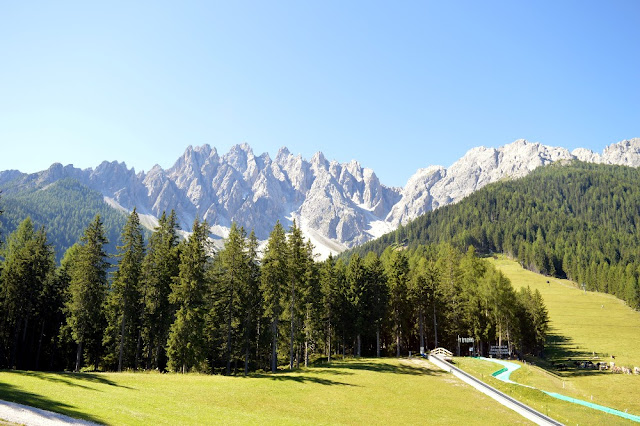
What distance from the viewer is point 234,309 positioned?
153ft

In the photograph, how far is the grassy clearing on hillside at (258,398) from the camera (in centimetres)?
2369

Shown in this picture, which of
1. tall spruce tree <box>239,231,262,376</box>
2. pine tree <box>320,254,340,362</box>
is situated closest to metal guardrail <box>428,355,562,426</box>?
pine tree <box>320,254,340,362</box>

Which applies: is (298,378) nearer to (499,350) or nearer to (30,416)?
(30,416)

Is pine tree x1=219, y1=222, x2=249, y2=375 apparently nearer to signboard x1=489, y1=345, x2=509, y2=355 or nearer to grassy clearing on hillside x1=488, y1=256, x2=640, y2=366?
signboard x1=489, y1=345, x2=509, y2=355

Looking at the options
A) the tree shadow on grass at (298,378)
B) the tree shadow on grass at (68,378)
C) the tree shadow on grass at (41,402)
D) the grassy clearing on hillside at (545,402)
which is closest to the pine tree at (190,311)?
the tree shadow on grass at (298,378)

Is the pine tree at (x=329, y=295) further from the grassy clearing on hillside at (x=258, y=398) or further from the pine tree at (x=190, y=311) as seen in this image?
the pine tree at (x=190, y=311)

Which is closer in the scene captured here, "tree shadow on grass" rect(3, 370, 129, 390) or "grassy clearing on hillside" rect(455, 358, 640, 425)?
"tree shadow on grass" rect(3, 370, 129, 390)

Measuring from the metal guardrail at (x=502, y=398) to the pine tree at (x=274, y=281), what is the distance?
71.7 ft

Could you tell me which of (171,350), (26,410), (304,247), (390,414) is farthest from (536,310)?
(26,410)

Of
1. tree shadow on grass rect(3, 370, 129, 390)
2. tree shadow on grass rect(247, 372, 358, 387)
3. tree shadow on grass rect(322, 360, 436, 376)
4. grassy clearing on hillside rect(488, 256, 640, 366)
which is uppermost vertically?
grassy clearing on hillside rect(488, 256, 640, 366)

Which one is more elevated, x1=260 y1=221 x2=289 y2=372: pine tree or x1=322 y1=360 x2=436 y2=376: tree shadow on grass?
x1=260 y1=221 x2=289 y2=372: pine tree

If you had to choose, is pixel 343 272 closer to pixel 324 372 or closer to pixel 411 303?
pixel 411 303

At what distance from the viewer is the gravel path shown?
17.5 m

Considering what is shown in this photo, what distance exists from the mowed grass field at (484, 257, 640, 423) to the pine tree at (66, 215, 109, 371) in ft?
155
